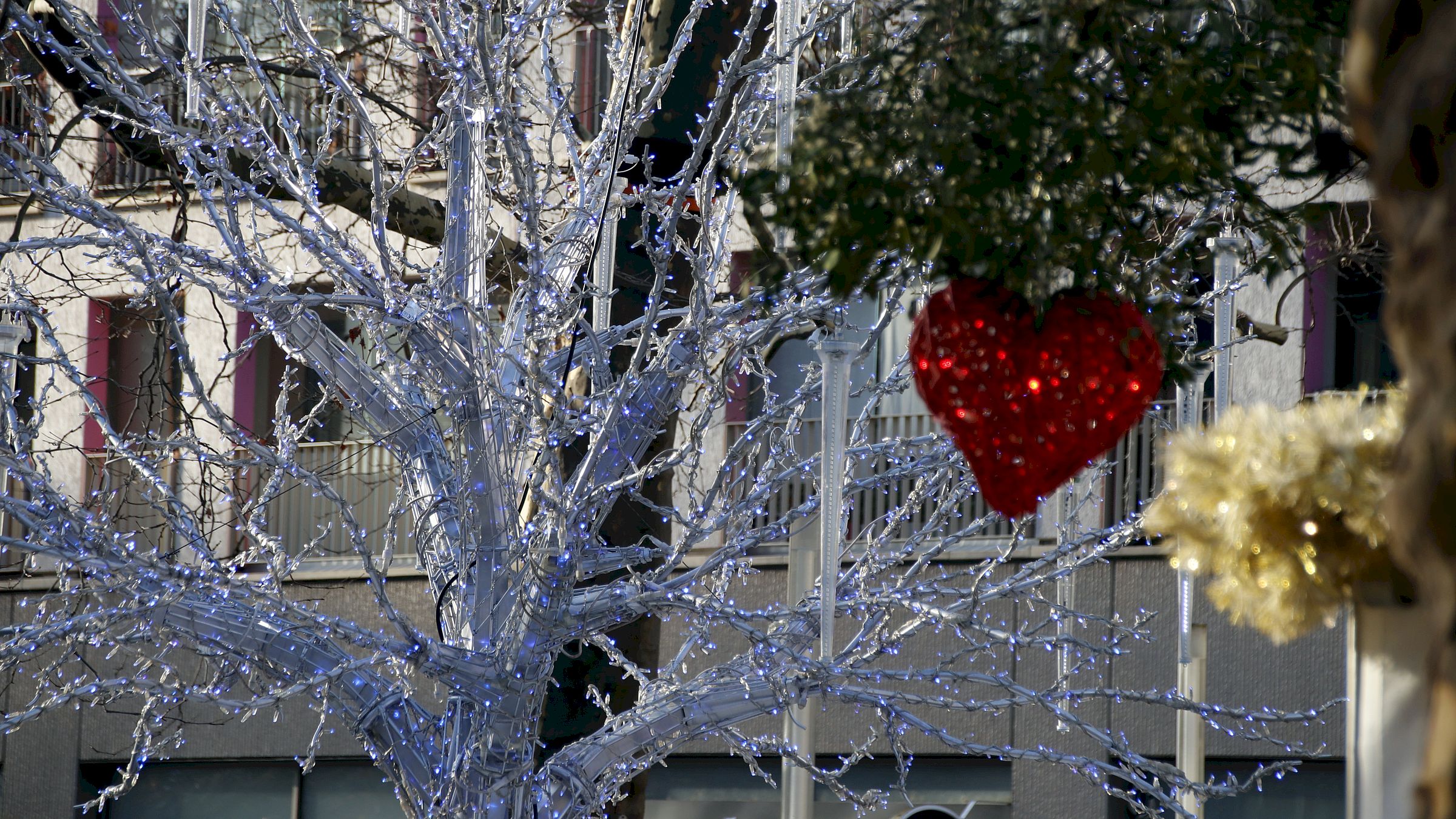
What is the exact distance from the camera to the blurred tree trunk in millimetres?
1246

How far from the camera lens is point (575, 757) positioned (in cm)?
513

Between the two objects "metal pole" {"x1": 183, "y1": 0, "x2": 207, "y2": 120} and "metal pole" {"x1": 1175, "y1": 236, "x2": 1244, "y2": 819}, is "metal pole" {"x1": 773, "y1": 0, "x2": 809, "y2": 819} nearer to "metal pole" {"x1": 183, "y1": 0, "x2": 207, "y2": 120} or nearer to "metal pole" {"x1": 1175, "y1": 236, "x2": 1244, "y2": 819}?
"metal pole" {"x1": 1175, "y1": 236, "x2": 1244, "y2": 819}

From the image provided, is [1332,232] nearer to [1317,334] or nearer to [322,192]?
[1317,334]

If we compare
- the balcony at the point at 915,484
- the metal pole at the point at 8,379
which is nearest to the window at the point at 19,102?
the metal pole at the point at 8,379

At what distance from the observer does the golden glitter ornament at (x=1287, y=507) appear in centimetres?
184

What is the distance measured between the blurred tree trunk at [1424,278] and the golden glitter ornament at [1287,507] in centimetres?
51

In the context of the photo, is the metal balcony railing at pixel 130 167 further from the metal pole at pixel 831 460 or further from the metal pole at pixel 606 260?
the metal pole at pixel 831 460

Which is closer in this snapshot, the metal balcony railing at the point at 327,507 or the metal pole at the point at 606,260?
the metal pole at the point at 606,260

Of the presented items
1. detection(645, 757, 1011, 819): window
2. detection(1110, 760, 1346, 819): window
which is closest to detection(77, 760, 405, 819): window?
detection(645, 757, 1011, 819): window

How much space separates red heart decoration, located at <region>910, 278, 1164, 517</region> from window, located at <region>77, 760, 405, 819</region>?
10.7 metres

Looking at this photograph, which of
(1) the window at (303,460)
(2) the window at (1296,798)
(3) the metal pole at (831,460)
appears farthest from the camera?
(1) the window at (303,460)

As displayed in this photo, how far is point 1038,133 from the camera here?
7.89ft

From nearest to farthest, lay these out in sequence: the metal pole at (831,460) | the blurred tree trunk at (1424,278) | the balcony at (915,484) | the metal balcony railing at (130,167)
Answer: the blurred tree trunk at (1424,278) → the metal pole at (831,460) → the metal balcony railing at (130,167) → the balcony at (915,484)

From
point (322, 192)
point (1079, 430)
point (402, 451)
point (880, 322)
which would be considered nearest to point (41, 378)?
point (322, 192)
